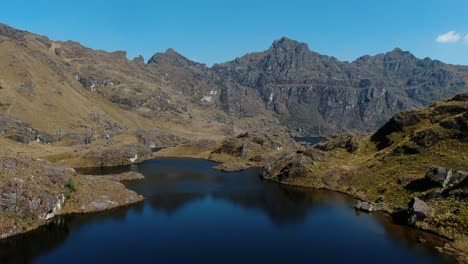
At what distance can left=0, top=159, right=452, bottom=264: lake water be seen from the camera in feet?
268

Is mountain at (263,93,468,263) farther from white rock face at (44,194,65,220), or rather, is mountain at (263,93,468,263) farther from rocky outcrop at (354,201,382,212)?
white rock face at (44,194,65,220)

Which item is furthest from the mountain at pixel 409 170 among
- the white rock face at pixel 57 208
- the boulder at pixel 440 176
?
the white rock face at pixel 57 208

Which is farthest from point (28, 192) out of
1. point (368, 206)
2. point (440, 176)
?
point (440, 176)

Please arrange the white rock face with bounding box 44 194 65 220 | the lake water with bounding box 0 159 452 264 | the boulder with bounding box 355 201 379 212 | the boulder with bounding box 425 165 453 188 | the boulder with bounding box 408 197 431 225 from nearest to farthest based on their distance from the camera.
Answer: the lake water with bounding box 0 159 452 264
the boulder with bounding box 408 197 431 225
the white rock face with bounding box 44 194 65 220
the boulder with bounding box 425 165 453 188
the boulder with bounding box 355 201 379 212

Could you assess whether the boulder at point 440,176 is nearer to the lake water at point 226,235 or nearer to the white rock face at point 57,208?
the lake water at point 226,235

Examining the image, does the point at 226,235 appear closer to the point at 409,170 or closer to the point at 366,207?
the point at 366,207

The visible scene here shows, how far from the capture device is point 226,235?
97.0 meters

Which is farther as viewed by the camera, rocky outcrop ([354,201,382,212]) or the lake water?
rocky outcrop ([354,201,382,212])

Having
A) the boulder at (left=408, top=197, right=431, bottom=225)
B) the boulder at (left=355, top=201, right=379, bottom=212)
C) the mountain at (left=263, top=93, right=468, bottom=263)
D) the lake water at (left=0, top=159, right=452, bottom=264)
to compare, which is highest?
the mountain at (left=263, top=93, right=468, bottom=263)

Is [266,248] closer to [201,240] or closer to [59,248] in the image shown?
[201,240]

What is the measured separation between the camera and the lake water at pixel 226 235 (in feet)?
268

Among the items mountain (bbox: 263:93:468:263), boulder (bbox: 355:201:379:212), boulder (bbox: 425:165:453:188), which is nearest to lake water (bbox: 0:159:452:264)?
boulder (bbox: 355:201:379:212)

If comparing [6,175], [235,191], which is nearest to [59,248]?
[6,175]

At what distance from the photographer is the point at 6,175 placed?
334 feet
